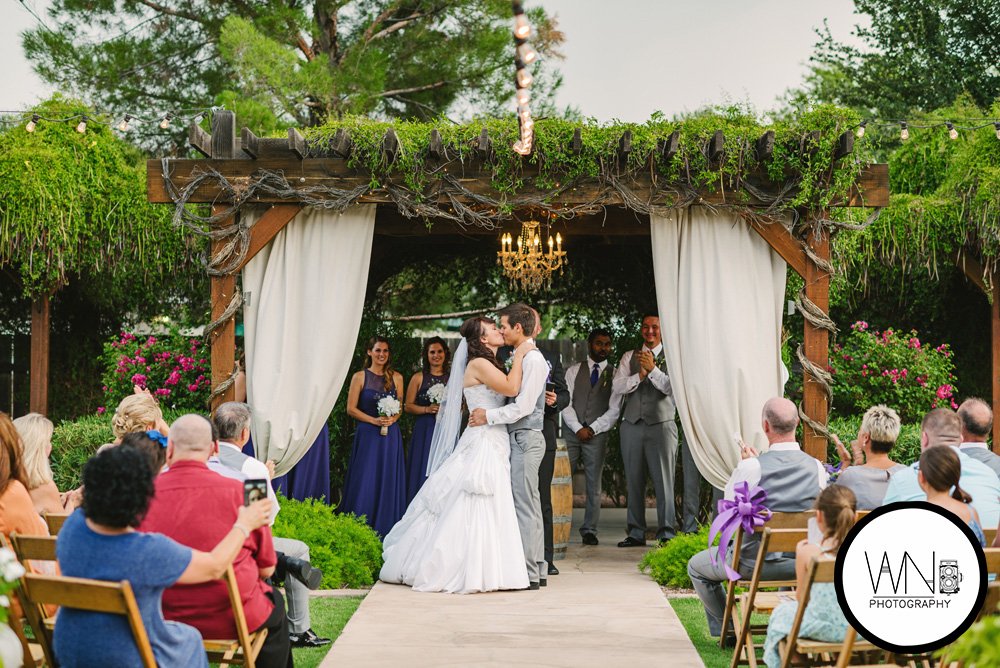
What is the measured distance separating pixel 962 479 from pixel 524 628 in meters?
2.42

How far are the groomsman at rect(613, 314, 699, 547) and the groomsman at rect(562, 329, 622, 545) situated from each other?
21cm

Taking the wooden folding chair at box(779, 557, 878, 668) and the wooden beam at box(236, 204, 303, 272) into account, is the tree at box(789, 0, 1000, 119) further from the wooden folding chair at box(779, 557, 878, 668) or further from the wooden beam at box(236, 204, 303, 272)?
the wooden folding chair at box(779, 557, 878, 668)

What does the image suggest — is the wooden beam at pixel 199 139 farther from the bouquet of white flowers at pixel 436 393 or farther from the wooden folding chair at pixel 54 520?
the wooden folding chair at pixel 54 520

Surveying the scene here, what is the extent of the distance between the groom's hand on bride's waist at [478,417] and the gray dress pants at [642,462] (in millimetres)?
2322

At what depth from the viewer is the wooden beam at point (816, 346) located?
746 centimetres

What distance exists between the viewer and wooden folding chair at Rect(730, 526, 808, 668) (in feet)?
14.8

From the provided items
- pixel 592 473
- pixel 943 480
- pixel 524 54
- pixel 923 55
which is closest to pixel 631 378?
pixel 592 473

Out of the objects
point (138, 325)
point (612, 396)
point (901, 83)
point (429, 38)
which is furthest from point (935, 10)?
point (138, 325)

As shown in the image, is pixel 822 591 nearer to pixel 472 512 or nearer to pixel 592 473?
pixel 472 512

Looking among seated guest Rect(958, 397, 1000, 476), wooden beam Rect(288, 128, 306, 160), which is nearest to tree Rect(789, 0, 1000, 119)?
wooden beam Rect(288, 128, 306, 160)

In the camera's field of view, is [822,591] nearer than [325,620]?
Yes

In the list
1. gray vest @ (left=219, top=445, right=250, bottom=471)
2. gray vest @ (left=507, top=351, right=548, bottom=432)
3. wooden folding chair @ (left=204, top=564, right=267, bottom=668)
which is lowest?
wooden folding chair @ (left=204, top=564, right=267, bottom=668)

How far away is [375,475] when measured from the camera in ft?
27.5

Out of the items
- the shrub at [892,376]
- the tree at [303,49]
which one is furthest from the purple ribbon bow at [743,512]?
the tree at [303,49]
